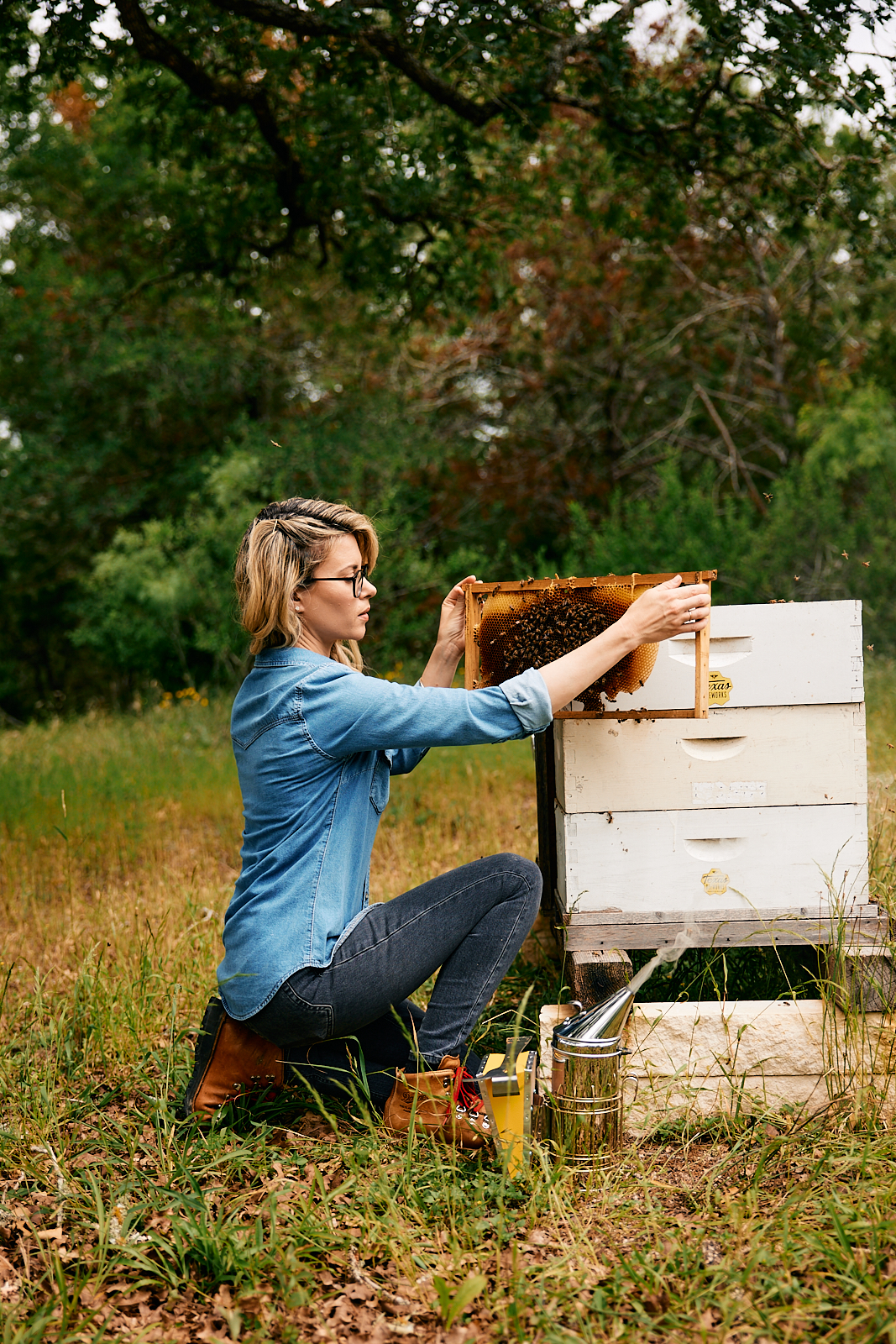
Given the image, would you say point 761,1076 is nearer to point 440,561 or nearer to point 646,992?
point 646,992

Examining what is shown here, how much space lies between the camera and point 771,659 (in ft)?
8.93

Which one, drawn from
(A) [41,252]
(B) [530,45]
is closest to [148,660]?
(A) [41,252]

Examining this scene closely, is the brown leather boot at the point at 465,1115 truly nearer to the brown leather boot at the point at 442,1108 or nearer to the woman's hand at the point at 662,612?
the brown leather boot at the point at 442,1108

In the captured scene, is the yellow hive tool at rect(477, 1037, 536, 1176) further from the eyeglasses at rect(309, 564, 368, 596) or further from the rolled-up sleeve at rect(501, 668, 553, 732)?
the eyeglasses at rect(309, 564, 368, 596)

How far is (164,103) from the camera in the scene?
6285 mm

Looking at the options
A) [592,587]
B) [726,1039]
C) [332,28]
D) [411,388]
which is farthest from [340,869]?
[411,388]

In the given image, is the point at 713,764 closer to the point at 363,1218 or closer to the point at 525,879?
the point at 525,879

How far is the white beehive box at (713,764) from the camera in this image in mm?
2730

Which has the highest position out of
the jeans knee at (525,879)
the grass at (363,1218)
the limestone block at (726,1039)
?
the jeans knee at (525,879)

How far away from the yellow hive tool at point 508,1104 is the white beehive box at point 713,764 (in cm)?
68

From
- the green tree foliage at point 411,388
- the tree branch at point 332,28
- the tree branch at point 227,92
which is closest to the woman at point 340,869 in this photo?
the tree branch at point 332,28

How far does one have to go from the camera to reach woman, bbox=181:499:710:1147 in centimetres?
247

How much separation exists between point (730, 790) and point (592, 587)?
67cm

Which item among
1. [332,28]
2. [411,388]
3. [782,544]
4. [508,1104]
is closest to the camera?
[508,1104]
